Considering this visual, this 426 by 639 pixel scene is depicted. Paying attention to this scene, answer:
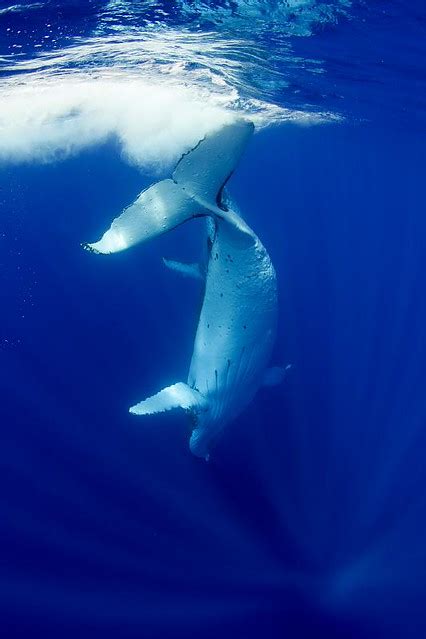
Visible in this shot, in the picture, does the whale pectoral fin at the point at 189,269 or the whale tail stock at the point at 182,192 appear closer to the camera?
the whale tail stock at the point at 182,192

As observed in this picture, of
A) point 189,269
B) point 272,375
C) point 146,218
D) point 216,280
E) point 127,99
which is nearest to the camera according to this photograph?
point 146,218

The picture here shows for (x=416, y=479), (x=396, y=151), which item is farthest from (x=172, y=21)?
(x=396, y=151)

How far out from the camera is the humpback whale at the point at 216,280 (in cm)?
429

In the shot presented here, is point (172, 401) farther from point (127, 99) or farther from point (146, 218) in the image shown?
point (127, 99)

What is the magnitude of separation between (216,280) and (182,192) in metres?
1.48

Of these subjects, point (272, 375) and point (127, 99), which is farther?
point (127, 99)

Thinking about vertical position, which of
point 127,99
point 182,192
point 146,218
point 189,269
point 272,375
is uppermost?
point 127,99

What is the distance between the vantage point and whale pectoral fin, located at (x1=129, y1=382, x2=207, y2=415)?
5.27 metres

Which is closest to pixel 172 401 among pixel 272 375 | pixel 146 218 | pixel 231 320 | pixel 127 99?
pixel 231 320

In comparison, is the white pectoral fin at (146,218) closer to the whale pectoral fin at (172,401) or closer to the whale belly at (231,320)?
the whale belly at (231,320)

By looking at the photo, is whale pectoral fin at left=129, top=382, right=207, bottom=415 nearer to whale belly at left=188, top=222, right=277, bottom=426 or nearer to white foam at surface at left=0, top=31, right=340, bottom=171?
whale belly at left=188, top=222, right=277, bottom=426

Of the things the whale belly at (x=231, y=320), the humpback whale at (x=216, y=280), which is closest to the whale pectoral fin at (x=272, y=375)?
the humpback whale at (x=216, y=280)

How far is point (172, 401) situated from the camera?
18.3ft

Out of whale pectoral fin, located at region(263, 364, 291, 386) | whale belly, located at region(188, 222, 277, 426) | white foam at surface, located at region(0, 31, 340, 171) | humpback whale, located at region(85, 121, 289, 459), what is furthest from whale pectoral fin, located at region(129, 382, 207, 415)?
white foam at surface, located at region(0, 31, 340, 171)
